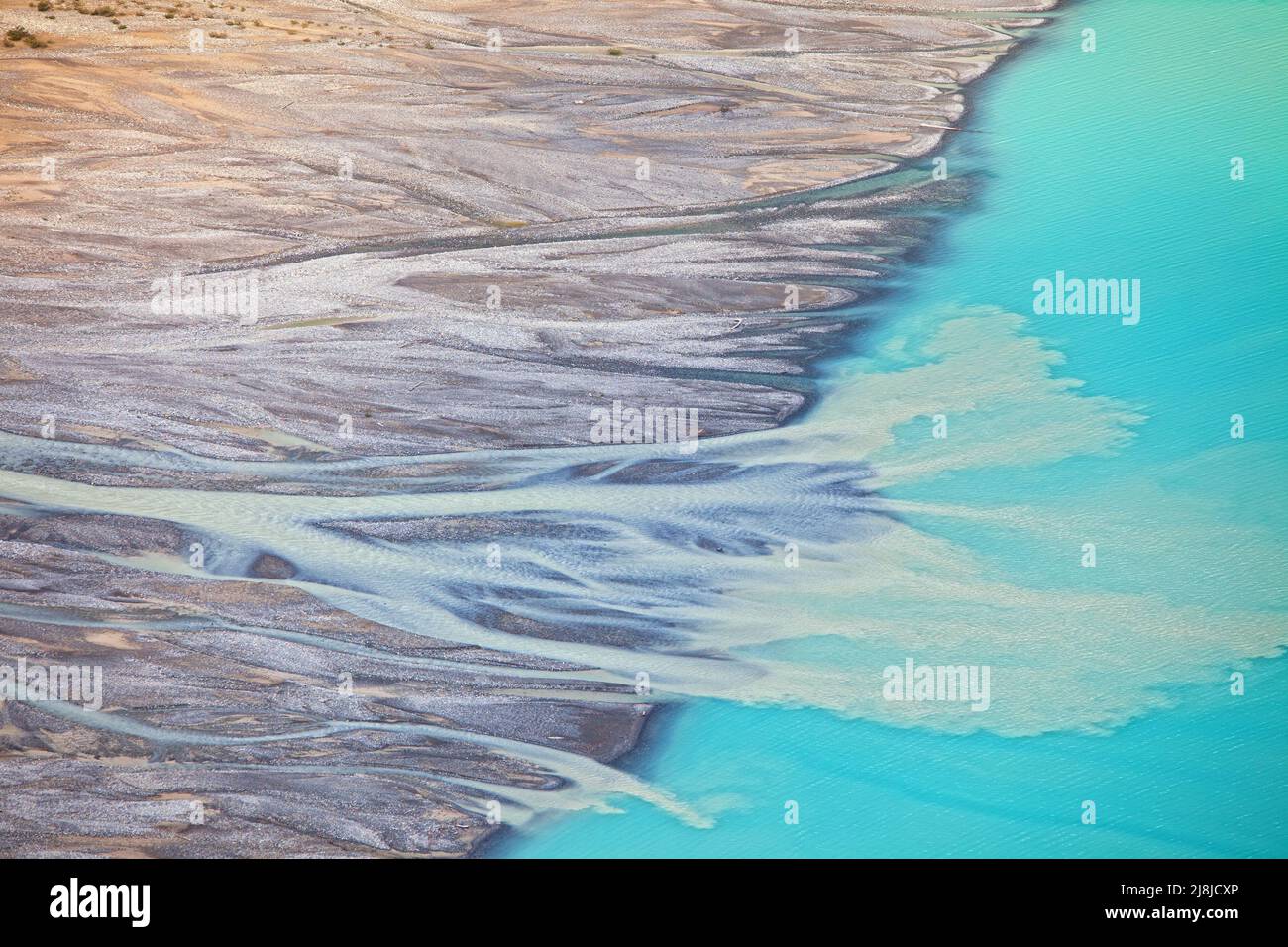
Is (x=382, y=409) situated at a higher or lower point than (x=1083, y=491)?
higher

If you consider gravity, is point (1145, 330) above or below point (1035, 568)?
above

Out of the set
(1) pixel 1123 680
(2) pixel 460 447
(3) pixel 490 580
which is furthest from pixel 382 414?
(1) pixel 1123 680

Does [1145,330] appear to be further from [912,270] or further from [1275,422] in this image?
[912,270]

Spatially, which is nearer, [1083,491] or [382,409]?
[1083,491]

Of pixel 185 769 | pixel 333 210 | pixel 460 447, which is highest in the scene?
pixel 333 210

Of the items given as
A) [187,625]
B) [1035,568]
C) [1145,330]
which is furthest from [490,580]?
[1145,330]

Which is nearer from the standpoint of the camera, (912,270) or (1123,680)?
(1123,680)
